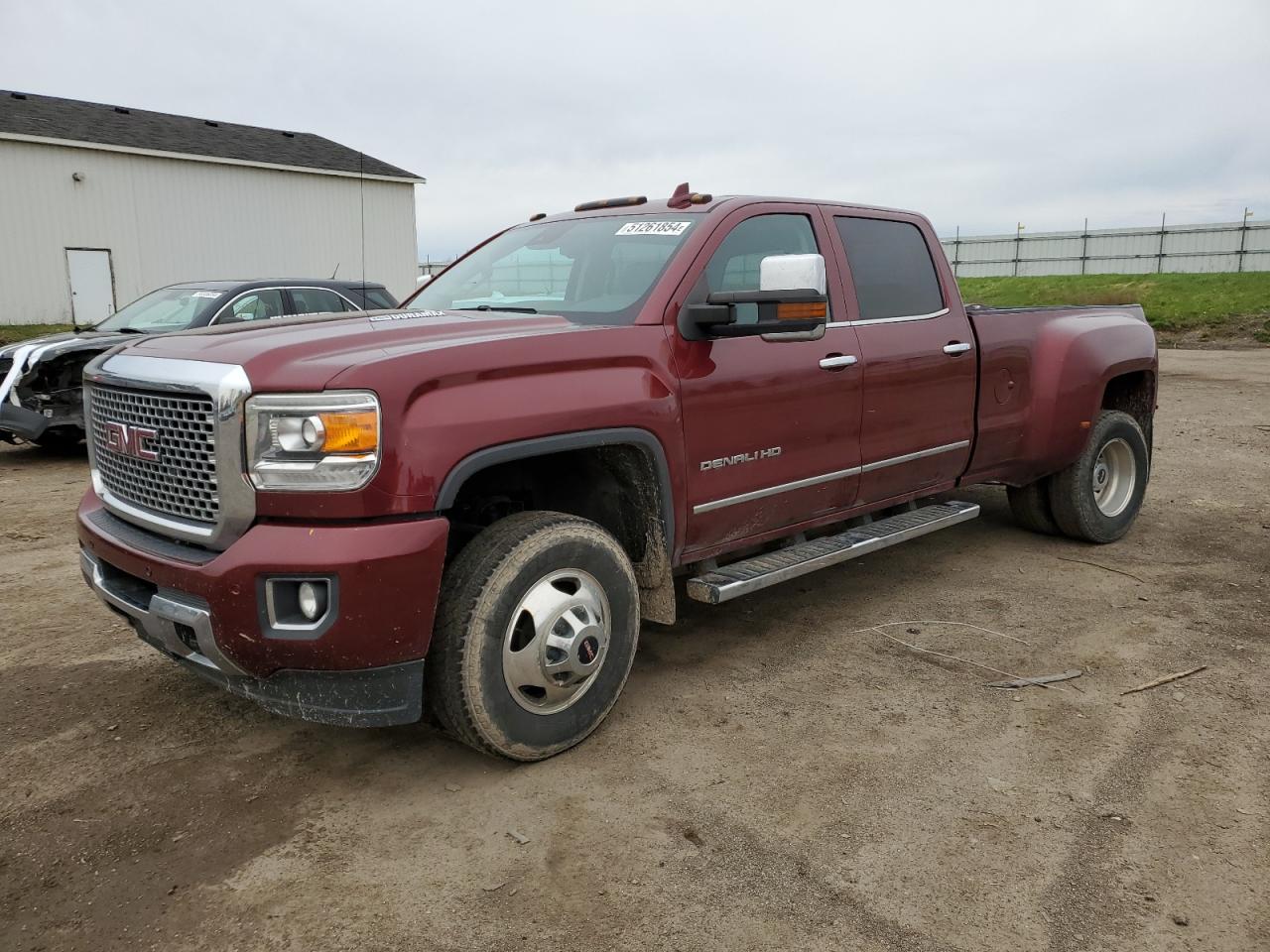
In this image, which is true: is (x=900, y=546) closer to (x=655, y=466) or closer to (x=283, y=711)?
(x=655, y=466)

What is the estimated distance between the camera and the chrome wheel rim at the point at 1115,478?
610 centimetres

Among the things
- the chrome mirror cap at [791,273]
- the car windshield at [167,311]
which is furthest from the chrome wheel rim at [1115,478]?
the car windshield at [167,311]

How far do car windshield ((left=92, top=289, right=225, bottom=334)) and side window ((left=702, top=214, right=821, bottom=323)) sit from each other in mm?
6365

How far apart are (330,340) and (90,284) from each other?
2300cm

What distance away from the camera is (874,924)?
2449mm

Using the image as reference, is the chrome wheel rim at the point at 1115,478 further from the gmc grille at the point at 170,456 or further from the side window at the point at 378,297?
the side window at the point at 378,297

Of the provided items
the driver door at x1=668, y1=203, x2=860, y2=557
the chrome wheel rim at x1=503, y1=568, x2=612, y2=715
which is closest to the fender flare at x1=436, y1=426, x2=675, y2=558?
the driver door at x1=668, y1=203, x2=860, y2=557

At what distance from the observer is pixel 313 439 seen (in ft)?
8.96

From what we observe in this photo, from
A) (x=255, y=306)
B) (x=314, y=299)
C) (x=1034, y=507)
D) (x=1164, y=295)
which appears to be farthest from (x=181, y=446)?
(x=1164, y=295)

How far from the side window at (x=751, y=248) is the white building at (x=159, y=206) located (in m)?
17.8

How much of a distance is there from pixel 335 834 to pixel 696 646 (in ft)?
6.23

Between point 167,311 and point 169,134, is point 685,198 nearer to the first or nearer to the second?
point 167,311

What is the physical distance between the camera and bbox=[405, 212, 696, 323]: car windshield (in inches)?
149

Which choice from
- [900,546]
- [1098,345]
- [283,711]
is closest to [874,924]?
[283,711]
